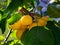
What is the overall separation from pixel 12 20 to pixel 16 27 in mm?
125

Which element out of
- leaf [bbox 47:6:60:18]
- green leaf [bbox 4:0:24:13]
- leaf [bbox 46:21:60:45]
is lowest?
leaf [bbox 46:21:60:45]

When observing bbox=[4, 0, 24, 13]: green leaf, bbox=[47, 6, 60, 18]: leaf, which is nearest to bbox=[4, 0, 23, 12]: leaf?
bbox=[4, 0, 24, 13]: green leaf

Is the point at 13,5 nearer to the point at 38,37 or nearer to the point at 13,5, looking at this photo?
the point at 13,5

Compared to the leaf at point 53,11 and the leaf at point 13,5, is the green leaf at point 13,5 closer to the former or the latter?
the leaf at point 13,5

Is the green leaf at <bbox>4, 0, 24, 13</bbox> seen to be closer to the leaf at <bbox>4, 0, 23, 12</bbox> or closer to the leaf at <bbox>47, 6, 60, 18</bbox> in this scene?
the leaf at <bbox>4, 0, 23, 12</bbox>

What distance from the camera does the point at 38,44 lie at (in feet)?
2.01

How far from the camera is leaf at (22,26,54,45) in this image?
2.03 feet

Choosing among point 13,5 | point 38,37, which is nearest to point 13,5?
point 13,5

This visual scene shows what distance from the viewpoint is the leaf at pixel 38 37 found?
620 mm

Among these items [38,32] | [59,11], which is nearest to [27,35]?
[38,32]

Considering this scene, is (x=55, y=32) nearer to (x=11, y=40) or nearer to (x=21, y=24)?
(x=21, y=24)

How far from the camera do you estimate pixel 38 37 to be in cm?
63

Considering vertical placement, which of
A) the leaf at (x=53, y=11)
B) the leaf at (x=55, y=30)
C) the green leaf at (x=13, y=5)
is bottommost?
the leaf at (x=55, y=30)

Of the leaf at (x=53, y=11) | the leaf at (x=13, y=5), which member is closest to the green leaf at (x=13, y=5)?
→ the leaf at (x=13, y=5)
